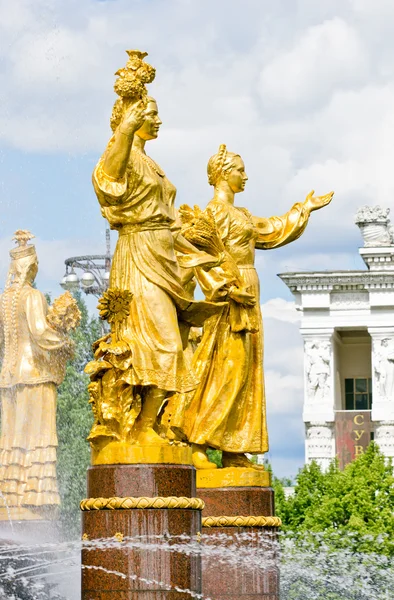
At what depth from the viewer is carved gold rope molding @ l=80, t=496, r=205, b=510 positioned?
43.7ft

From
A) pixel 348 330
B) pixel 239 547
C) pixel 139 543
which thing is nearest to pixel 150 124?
pixel 139 543

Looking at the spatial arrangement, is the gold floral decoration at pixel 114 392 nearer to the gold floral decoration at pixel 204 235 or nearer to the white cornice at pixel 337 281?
the gold floral decoration at pixel 204 235

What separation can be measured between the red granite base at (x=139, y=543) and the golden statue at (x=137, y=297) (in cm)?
22

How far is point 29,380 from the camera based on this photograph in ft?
75.0

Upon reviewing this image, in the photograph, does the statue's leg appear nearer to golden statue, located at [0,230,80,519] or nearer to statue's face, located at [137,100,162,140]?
statue's face, located at [137,100,162,140]

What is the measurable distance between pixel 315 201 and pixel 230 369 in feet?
6.95

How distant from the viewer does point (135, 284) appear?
13.9m

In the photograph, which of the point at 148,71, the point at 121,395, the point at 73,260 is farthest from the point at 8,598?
the point at 73,260

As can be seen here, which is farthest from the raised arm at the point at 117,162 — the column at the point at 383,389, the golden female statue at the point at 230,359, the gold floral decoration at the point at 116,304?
the column at the point at 383,389

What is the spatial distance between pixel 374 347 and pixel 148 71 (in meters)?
44.2

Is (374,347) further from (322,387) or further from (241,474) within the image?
(241,474)

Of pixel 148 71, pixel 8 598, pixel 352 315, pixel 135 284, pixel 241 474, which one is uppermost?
pixel 352 315

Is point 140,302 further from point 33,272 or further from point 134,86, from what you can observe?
point 33,272

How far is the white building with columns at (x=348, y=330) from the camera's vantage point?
186 feet
